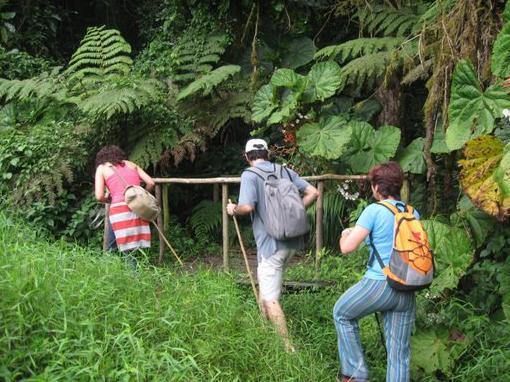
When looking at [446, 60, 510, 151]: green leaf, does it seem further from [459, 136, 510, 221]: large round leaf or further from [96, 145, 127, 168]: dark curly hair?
[96, 145, 127, 168]: dark curly hair

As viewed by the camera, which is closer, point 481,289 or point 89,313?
point 89,313

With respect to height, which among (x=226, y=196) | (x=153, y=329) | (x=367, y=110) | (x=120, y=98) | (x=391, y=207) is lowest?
(x=153, y=329)

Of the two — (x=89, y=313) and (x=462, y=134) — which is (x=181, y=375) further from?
(x=462, y=134)

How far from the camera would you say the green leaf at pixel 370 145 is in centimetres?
690

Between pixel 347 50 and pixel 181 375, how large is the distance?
5013 millimetres

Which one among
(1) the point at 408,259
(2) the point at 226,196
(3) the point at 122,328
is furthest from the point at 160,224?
(1) the point at 408,259

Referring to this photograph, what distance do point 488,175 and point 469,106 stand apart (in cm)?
52

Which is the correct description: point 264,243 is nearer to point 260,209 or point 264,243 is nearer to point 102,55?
point 260,209

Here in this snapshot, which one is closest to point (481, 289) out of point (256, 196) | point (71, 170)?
point (256, 196)

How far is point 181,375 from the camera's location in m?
3.55

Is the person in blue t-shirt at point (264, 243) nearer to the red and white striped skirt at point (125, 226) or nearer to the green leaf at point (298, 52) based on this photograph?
the red and white striped skirt at point (125, 226)

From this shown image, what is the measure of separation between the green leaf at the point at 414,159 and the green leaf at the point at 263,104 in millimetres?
1466

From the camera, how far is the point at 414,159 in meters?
6.90

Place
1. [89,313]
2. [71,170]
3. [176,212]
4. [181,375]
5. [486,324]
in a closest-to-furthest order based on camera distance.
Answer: [181,375]
[89,313]
[486,324]
[71,170]
[176,212]
